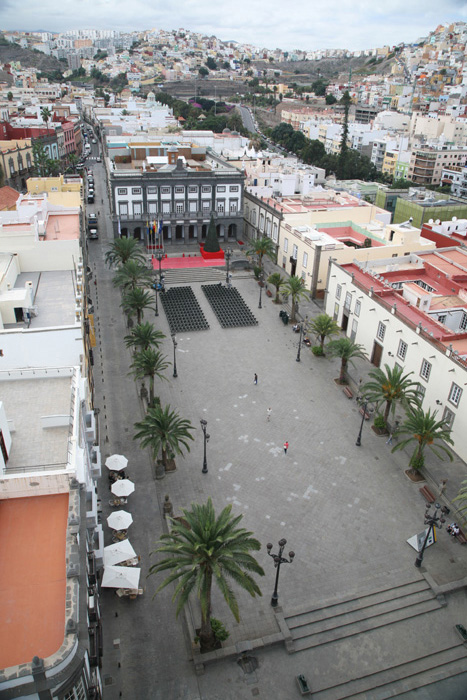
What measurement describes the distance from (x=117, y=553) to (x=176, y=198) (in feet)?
183

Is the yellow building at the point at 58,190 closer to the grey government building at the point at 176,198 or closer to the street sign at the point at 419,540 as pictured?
the grey government building at the point at 176,198

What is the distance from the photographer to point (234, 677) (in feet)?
73.5

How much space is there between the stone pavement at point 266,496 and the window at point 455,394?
432 centimetres

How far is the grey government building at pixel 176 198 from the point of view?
6962cm

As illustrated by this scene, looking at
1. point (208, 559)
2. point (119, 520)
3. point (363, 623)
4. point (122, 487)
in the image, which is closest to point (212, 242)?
point (122, 487)

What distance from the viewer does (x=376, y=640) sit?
24.1 meters

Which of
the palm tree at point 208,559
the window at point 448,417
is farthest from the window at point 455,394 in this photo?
the palm tree at point 208,559

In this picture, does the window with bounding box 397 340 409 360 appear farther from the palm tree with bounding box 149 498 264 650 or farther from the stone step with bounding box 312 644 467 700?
the palm tree with bounding box 149 498 264 650

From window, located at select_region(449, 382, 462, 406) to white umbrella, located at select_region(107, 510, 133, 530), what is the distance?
22325mm

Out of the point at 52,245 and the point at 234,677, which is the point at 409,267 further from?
the point at 234,677

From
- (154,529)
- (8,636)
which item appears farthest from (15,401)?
(8,636)

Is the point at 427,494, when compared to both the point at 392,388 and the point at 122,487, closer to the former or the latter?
the point at 392,388

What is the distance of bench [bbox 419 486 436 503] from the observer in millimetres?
31594

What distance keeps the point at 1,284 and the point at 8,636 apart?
2457cm
